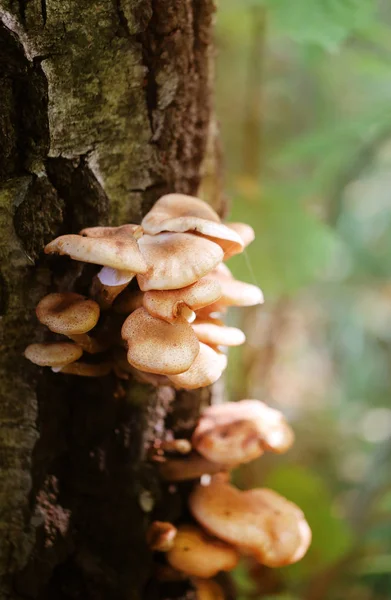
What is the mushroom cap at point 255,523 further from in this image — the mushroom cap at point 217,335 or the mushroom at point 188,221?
the mushroom at point 188,221

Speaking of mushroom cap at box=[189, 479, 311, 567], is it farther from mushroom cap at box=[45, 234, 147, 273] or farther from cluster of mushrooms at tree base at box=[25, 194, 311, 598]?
mushroom cap at box=[45, 234, 147, 273]

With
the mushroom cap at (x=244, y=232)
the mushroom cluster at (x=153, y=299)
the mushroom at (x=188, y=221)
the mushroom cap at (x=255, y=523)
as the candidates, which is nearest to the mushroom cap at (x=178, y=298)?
the mushroom cluster at (x=153, y=299)

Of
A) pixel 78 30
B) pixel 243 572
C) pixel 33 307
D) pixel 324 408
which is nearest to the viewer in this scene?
pixel 78 30

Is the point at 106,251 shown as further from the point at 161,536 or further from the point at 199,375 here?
the point at 161,536

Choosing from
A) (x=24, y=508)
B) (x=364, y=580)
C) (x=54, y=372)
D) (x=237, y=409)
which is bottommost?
(x=364, y=580)

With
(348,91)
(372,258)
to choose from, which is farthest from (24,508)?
(348,91)

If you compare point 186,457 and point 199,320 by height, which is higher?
point 199,320

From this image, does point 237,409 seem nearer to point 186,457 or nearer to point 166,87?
point 186,457

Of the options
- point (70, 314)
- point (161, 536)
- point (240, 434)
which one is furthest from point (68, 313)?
point (161, 536)
